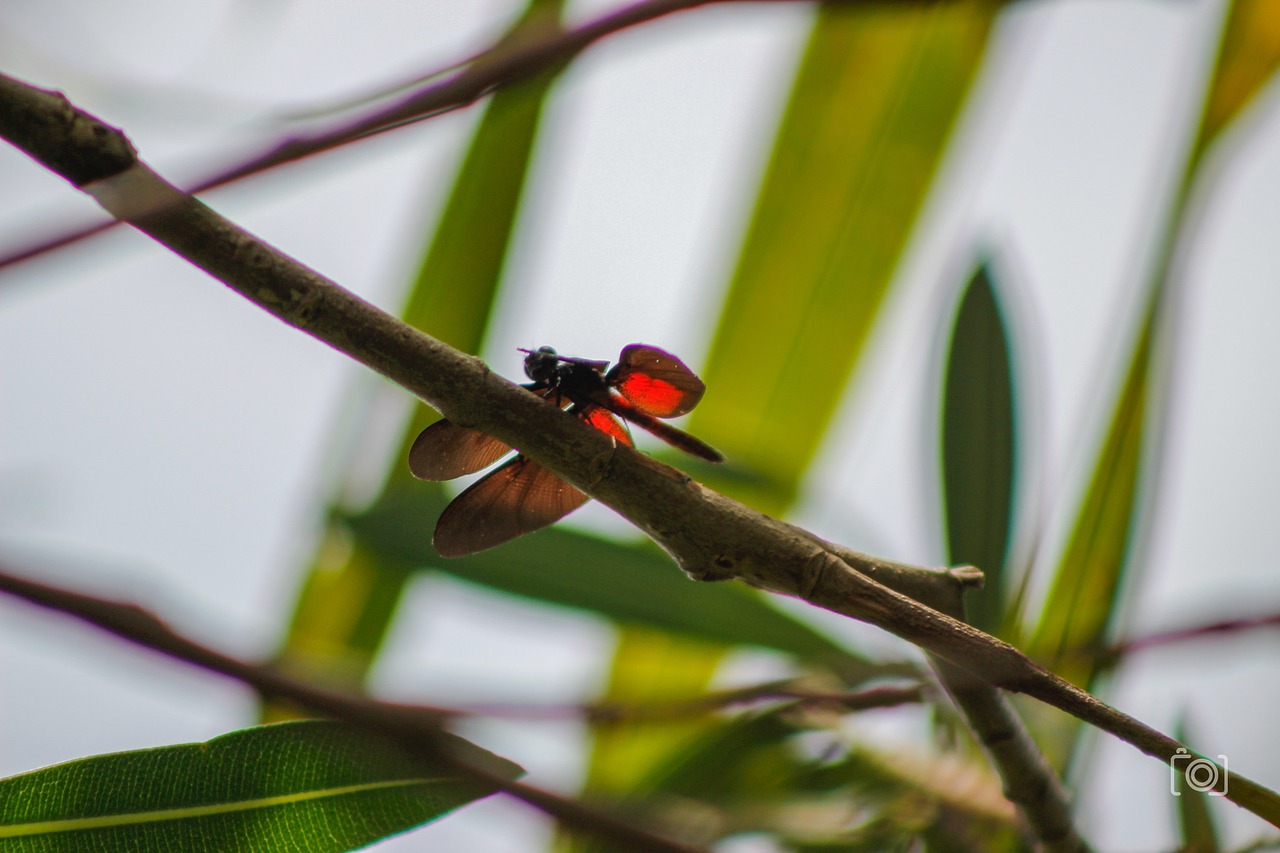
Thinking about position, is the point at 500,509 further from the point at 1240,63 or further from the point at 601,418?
the point at 1240,63

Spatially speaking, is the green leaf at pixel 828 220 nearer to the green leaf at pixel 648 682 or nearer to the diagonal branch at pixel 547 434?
the green leaf at pixel 648 682

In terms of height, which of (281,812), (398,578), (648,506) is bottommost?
(281,812)

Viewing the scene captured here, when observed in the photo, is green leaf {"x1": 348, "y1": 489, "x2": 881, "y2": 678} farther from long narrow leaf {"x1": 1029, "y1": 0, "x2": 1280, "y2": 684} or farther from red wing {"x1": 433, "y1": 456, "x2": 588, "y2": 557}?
red wing {"x1": 433, "y1": 456, "x2": 588, "y2": 557}

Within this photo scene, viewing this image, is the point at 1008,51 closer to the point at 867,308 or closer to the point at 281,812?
the point at 867,308

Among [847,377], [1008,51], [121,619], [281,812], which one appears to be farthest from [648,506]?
[1008,51]

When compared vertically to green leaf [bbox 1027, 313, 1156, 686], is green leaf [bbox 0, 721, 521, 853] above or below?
below

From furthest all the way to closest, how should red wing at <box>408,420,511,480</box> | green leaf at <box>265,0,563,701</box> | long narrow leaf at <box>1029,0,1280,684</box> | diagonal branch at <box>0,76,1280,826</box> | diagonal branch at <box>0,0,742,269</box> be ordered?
green leaf at <box>265,0,563,701</box>
long narrow leaf at <box>1029,0,1280,684</box>
diagonal branch at <box>0,0,742,269</box>
red wing at <box>408,420,511,480</box>
diagonal branch at <box>0,76,1280,826</box>

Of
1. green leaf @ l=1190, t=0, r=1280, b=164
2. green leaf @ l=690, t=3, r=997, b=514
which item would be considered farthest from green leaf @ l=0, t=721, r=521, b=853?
green leaf @ l=1190, t=0, r=1280, b=164
